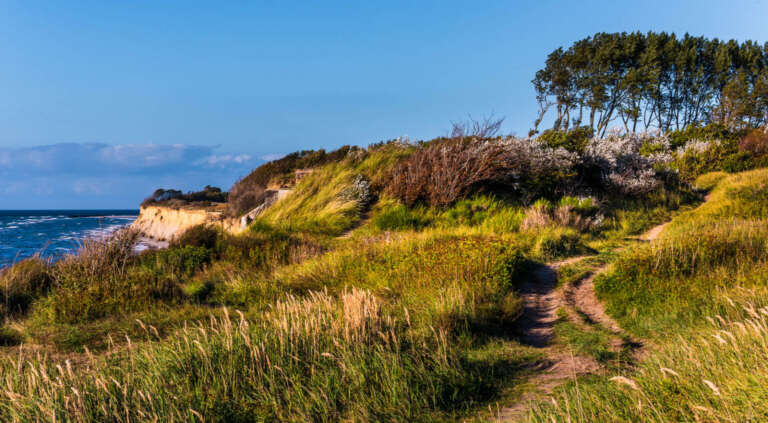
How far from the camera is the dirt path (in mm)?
3330

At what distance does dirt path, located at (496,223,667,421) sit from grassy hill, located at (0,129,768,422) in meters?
0.07

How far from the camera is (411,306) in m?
5.11

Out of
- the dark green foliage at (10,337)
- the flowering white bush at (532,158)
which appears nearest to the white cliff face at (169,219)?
the dark green foliage at (10,337)

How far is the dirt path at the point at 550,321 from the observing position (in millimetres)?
3330

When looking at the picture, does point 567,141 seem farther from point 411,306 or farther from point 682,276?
point 411,306

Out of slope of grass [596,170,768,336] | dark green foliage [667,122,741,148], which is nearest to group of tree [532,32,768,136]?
dark green foliage [667,122,741,148]

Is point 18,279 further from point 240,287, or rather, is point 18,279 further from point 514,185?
point 514,185

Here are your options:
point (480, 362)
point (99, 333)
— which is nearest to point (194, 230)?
point (99, 333)

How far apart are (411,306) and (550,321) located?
198cm

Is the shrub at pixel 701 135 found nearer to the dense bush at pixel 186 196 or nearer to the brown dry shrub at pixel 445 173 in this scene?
the brown dry shrub at pixel 445 173

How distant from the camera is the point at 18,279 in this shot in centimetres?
775

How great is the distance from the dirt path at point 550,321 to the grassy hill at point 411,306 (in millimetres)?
68

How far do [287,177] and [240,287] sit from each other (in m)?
20.9

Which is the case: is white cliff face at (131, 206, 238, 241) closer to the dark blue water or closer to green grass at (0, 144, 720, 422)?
the dark blue water
